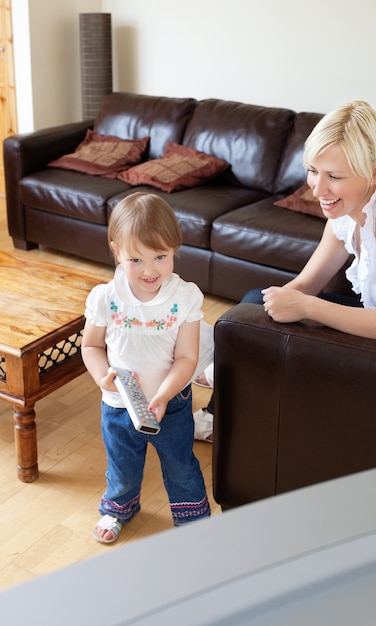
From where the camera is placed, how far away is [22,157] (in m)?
4.07

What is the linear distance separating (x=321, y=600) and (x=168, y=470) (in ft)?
4.46

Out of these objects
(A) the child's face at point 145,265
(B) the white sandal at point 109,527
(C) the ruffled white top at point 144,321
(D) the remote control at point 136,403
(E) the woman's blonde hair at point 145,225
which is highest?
(E) the woman's blonde hair at point 145,225

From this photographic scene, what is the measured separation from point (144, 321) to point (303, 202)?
192cm

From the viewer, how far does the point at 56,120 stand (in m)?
5.05

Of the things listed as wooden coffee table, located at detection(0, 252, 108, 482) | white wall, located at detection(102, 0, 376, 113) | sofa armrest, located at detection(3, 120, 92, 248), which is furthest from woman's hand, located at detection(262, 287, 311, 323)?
sofa armrest, located at detection(3, 120, 92, 248)

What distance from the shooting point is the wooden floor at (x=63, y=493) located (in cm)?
188

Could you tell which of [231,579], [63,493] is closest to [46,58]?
[63,493]

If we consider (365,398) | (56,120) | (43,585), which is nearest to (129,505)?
(365,398)

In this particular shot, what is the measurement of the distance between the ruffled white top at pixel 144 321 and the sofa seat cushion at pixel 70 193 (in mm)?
2076

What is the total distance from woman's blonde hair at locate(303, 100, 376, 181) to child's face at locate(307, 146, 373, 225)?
0.01m

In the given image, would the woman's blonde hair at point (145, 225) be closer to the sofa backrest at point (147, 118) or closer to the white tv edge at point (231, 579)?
the white tv edge at point (231, 579)

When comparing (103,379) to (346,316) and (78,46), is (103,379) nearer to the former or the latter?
(346,316)

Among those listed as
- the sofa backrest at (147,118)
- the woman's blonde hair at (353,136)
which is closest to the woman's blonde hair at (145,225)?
the woman's blonde hair at (353,136)

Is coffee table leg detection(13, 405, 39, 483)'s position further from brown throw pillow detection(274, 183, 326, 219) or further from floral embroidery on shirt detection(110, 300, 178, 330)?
brown throw pillow detection(274, 183, 326, 219)
